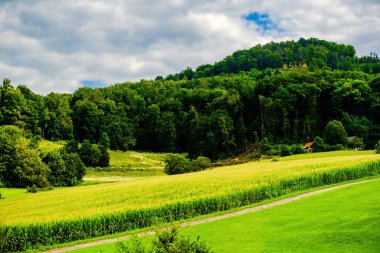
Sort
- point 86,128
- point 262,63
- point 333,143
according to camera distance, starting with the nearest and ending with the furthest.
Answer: point 333,143, point 86,128, point 262,63

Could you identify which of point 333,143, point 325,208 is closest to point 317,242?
point 325,208

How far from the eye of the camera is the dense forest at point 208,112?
9550 cm

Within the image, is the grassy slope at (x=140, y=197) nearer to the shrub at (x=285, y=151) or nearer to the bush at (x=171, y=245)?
the bush at (x=171, y=245)

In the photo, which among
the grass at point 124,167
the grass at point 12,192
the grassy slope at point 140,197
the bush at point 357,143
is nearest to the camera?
the grassy slope at point 140,197

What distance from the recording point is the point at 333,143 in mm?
77750

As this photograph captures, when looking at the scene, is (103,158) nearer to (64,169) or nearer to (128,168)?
(128,168)

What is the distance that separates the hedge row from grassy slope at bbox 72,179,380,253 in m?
4.84

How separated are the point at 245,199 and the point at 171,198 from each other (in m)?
6.11

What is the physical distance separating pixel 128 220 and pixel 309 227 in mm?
13164

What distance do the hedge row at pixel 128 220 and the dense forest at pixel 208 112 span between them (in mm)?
55708

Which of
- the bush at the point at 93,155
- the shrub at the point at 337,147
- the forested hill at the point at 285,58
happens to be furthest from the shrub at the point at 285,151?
the forested hill at the point at 285,58

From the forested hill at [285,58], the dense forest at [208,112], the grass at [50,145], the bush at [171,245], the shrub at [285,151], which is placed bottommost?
the shrub at [285,151]

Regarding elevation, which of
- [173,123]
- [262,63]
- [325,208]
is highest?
[262,63]

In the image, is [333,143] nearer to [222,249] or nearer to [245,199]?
[245,199]
